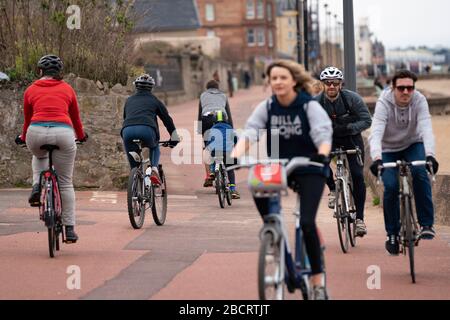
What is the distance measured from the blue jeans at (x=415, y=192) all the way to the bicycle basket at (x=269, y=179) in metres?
2.86

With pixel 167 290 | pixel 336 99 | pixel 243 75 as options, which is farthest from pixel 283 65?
pixel 243 75

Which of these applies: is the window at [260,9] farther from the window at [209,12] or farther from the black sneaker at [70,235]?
the black sneaker at [70,235]

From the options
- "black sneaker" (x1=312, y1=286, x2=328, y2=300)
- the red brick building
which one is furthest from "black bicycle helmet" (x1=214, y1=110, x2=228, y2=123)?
the red brick building

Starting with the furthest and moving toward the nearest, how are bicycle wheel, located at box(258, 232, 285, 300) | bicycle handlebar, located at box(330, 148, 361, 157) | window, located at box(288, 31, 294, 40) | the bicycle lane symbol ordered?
1. window, located at box(288, 31, 294, 40)
2. bicycle handlebar, located at box(330, 148, 361, 157)
3. the bicycle lane symbol
4. bicycle wheel, located at box(258, 232, 285, 300)

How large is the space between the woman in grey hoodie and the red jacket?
9.45 feet

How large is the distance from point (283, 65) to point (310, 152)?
0.61m

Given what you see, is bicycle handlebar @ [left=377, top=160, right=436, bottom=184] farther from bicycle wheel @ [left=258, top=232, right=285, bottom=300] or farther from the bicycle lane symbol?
bicycle wheel @ [left=258, top=232, right=285, bottom=300]

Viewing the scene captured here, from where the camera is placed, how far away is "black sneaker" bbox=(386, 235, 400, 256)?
34.2 feet

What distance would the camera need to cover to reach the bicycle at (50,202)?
10977 millimetres

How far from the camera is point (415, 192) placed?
10500 mm

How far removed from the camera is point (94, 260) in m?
11.0

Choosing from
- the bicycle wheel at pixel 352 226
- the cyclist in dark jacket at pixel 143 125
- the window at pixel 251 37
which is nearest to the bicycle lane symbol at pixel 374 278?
the bicycle wheel at pixel 352 226

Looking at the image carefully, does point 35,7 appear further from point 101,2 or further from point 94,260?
point 94,260

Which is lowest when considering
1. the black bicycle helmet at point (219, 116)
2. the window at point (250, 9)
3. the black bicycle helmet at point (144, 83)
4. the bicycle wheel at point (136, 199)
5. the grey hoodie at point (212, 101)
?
the bicycle wheel at point (136, 199)
